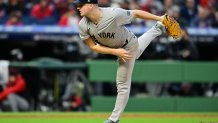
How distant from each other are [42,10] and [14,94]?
110 inches

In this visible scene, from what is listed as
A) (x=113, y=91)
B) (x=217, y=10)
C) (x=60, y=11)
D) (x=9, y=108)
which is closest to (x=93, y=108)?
(x=113, y=91)

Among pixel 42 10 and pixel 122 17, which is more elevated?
pixel 122 17

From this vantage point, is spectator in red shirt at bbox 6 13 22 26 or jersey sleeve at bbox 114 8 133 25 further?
spectator in red shirt at bbox 6 13 22 26

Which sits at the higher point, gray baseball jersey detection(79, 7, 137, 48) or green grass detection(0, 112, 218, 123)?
gray baseball jersey detection(79, 7, 137, 48)

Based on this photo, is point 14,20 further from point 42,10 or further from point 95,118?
point 95,118

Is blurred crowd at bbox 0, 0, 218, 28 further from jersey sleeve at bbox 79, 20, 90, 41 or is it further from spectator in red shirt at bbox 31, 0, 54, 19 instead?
jersey sleeve at bbox 79, 20, 90, 41

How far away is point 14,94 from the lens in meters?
13.7

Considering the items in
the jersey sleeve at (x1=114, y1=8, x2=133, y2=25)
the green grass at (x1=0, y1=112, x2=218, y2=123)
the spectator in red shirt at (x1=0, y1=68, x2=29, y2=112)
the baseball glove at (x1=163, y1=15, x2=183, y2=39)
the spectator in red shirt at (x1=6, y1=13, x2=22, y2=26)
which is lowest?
the spectator in red shirt at (x1=0, y1=68, x2=29, y2=112)

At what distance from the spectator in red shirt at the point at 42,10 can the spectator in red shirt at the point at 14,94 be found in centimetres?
214

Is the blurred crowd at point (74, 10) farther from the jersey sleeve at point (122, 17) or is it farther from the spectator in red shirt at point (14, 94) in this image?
the jersey sleeve at point (122, 17)

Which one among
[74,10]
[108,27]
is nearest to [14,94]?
[74,10]

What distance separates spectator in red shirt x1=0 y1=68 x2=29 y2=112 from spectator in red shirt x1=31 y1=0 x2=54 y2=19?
214 cm

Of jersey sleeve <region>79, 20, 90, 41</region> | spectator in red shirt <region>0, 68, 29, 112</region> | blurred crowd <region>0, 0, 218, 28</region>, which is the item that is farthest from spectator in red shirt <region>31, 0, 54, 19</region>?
Result: jersey sleeve <region>79, 20, 90, 41</region>

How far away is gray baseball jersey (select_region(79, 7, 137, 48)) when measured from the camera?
869cm
